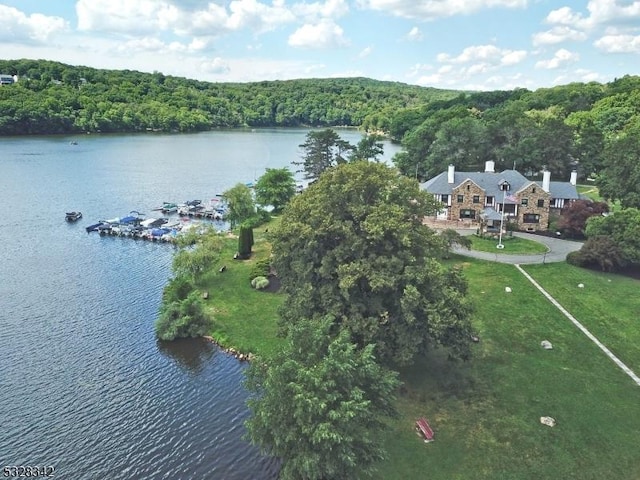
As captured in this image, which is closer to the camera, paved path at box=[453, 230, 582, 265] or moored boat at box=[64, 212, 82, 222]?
paved path at box=[453, 230, 582, 265]

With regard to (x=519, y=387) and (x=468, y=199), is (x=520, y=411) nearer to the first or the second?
(x=519, y=387)

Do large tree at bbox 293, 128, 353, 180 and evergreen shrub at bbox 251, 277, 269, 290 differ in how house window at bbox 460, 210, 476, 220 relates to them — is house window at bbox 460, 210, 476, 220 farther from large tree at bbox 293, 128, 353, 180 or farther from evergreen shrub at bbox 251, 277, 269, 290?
evergreen shrub at bbox 251, 277, 269, 290

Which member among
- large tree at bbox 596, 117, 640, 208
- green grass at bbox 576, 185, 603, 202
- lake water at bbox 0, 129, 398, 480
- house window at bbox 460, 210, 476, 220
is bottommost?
lake water at bbox 0, 129, 398, 480

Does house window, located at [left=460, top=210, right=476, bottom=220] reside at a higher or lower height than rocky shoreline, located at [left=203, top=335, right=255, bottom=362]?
higher

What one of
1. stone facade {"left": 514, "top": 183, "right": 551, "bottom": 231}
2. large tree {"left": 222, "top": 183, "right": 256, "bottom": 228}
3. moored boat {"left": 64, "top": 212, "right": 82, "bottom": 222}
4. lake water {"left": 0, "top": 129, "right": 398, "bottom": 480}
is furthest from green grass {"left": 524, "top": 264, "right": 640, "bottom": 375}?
moored boat {"left": 64, "top": 212, "right": 82, "bottom": 222}

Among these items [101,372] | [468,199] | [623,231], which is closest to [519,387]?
[101,372]

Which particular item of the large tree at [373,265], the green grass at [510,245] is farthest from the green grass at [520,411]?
the green grass at [510,245]
